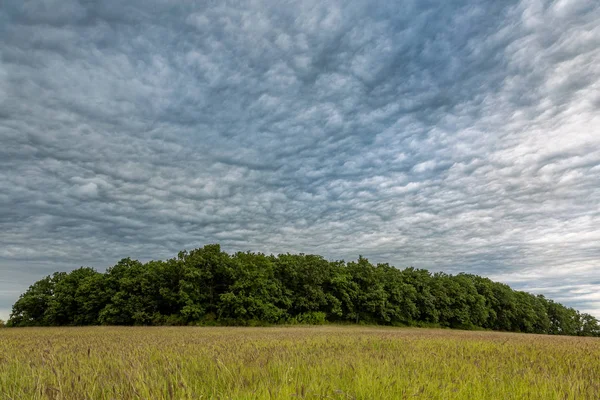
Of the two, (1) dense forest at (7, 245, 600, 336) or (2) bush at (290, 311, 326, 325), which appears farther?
(2) bush at (290, 311, 326, 325)

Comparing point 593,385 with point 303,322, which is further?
point 303,322

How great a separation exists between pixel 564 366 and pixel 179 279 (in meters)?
51.9

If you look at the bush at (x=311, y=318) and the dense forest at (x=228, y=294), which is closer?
the dense forest at (x=228, y=294)

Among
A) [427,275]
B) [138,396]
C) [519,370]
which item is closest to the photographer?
[138,396]

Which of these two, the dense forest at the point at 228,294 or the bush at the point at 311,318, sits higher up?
the dense forest at the point at 228,294

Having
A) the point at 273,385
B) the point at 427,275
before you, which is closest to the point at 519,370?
the point at 273,385

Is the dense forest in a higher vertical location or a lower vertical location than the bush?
higher

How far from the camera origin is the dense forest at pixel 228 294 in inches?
1983

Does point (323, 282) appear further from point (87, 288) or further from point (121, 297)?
point (87, 288)

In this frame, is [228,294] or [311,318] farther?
[311,318]

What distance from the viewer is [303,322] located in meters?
53.3

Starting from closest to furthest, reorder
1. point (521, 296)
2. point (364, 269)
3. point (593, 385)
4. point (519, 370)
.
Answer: point (593, 385)
point (519, 370)
point (364, 269)
point (521, 296)

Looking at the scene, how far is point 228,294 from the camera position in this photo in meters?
49.0

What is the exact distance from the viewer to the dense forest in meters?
50.4
